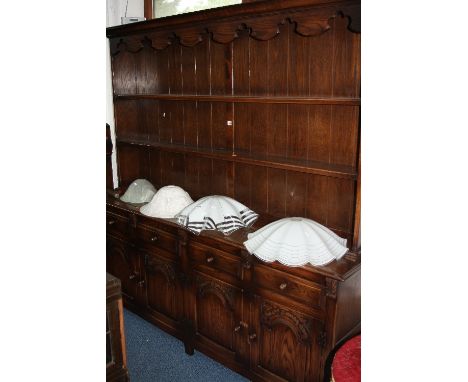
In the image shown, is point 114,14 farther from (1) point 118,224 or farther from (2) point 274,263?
(2) point 274,263

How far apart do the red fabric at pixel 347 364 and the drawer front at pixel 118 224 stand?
1.60 metres

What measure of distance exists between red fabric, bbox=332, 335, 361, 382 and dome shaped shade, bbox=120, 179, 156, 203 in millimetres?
1641

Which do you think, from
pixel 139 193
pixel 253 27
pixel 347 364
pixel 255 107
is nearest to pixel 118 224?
pixel 139 193

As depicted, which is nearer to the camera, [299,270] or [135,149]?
[299,270]

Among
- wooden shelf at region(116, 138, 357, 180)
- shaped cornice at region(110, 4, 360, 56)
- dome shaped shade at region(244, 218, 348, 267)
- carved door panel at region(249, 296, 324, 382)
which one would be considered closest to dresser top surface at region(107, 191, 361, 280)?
dome shaped shade at region(244, 218, 348, 267)

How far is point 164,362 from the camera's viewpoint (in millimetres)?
2236

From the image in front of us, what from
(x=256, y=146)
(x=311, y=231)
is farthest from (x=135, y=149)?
(x=311, y=231)

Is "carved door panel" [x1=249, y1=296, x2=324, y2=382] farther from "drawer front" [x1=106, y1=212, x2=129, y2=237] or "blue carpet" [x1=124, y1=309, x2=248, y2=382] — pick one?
"drawer front" [x1=106, y1=212, x2=129, y2=237]

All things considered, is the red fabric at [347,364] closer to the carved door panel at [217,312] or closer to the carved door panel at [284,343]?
the carved door panel at [284,343]

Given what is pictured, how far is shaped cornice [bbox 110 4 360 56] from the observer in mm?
1648

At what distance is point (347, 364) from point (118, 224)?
1740 millimetres
